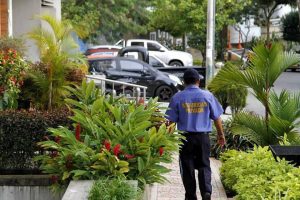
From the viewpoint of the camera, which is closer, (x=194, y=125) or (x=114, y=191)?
(x=114, y=191)

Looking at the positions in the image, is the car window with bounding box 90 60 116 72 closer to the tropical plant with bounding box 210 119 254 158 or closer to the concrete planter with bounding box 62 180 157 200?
the tropical plant with bounding box 210 119 254 158

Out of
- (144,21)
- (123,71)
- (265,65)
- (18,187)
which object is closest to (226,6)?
(144,21)

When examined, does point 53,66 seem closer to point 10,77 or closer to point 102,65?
point 10,77

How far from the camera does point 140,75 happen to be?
23.2 m

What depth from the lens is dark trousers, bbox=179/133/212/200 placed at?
7812 millimetres

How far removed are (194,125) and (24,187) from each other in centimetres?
234

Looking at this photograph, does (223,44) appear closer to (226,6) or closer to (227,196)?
(226,6)

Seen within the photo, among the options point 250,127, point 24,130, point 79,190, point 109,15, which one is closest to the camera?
point 79,190

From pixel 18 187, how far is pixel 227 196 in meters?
2.68

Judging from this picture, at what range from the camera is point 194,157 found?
7957 mm

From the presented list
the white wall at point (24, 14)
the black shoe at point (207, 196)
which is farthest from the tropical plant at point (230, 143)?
the white wall at point (24, 14)

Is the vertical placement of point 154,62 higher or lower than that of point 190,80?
lower

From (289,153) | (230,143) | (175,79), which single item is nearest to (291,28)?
(175,79)

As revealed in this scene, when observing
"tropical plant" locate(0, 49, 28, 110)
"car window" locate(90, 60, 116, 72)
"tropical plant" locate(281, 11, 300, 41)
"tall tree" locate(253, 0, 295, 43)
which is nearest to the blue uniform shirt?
"tropical plant" locate(0, 49, 28, 110)
